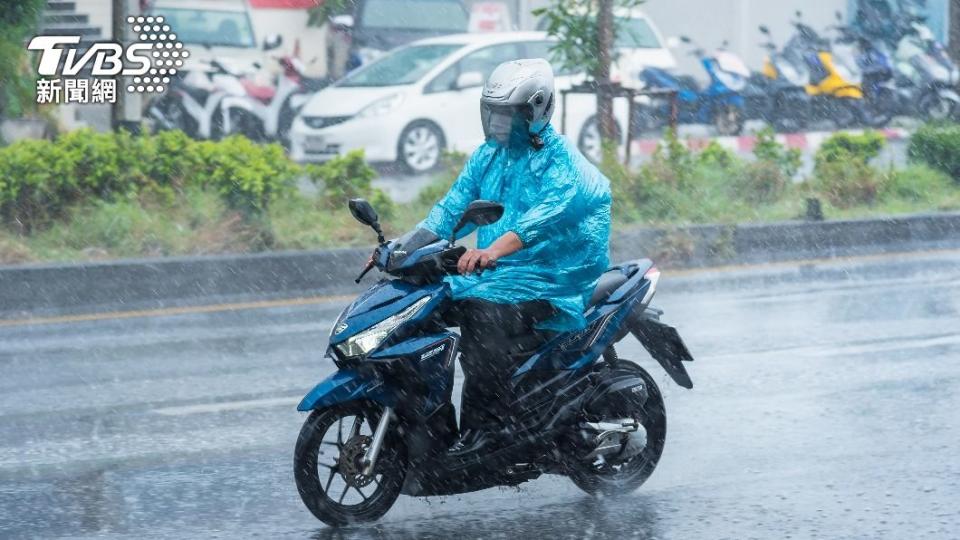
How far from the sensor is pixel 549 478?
6.84 m

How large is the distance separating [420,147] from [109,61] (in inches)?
204

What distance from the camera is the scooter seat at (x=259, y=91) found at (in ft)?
78.6

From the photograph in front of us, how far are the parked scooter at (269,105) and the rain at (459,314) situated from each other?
0.65 ft

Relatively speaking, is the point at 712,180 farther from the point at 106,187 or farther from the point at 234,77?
the point at 234,77

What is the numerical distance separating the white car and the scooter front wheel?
14314 millimetres

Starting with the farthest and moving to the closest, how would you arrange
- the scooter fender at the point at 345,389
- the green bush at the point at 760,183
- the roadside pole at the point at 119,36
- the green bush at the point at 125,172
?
the green bush at the point at 760,183, the roadside pole at the point at 119,36, the green bush at the point at 125,172, the scooter fender at the point at 345,389

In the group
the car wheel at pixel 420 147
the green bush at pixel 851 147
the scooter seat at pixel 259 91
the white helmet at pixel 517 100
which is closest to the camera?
the white helmet at pixel 517 100

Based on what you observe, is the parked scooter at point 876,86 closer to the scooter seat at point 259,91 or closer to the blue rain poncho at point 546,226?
the scooter seat at point 259,91

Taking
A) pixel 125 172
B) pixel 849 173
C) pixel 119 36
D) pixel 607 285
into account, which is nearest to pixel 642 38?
pixel 849 173

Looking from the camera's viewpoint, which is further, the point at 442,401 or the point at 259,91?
the point at 259,91

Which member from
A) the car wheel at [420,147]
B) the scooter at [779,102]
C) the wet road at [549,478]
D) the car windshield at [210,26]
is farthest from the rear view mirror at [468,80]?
the wet road at [549,478]

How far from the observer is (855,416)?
7.87 m

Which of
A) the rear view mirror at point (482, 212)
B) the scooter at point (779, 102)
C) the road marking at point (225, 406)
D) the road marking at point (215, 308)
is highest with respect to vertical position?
the rear view mirror at point (482, 212)

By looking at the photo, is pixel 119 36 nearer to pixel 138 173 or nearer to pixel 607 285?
pixel 138 173
